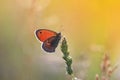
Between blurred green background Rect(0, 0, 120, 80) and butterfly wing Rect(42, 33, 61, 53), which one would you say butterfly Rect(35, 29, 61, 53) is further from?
blurred green background Rect(0, 0, 120, 80)

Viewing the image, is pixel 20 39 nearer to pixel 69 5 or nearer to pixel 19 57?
pixel 19 57

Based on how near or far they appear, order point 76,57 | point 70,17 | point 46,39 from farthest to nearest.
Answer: point 70,17
point 76,57
point 46,39

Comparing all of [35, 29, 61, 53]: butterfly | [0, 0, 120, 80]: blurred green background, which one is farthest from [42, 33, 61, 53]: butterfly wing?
[0, 0, 120, 80]: blurred green background

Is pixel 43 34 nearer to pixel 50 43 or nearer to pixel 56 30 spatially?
pixel 50 43

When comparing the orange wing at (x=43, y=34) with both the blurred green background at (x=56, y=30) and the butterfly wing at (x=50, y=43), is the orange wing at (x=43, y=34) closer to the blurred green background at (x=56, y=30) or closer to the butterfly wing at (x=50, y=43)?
the butterfly wing at (x=50, y=43)

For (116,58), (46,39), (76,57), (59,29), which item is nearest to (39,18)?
(59,29)

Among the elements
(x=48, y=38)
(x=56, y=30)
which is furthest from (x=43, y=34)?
(x=56, y=30)
